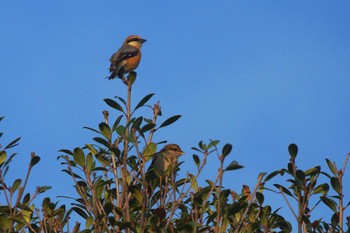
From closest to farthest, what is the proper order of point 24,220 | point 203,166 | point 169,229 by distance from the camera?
point 169,229 → point 203,166 → point 24,220

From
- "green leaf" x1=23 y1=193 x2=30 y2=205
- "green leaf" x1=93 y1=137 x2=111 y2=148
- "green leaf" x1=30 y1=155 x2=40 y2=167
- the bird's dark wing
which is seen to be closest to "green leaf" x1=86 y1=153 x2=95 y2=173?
"green leaf" x1=93 y1=137 x2=111 y2=148

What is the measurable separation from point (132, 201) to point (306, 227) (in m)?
1.44

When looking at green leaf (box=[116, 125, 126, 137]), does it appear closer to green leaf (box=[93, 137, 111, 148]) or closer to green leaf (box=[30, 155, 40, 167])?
green leaf (box=[93, 137, 111, 148])

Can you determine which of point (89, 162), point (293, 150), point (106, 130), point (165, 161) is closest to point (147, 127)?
point (106, 130)

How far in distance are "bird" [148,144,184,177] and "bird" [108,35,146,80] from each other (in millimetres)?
2417

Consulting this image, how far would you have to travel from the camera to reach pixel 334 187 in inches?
202

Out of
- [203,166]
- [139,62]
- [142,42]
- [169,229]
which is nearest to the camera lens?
[169,229]

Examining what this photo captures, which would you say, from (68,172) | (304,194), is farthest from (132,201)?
(304,194)

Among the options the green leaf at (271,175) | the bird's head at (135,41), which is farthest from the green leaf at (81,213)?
the bird's head at (135,41)

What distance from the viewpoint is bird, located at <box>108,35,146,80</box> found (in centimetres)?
1208

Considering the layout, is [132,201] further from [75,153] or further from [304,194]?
[304,194]

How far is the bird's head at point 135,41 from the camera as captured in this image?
14127mm

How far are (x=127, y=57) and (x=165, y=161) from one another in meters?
4.68

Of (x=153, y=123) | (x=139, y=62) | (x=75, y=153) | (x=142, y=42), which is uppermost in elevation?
(x=142, y=42)
